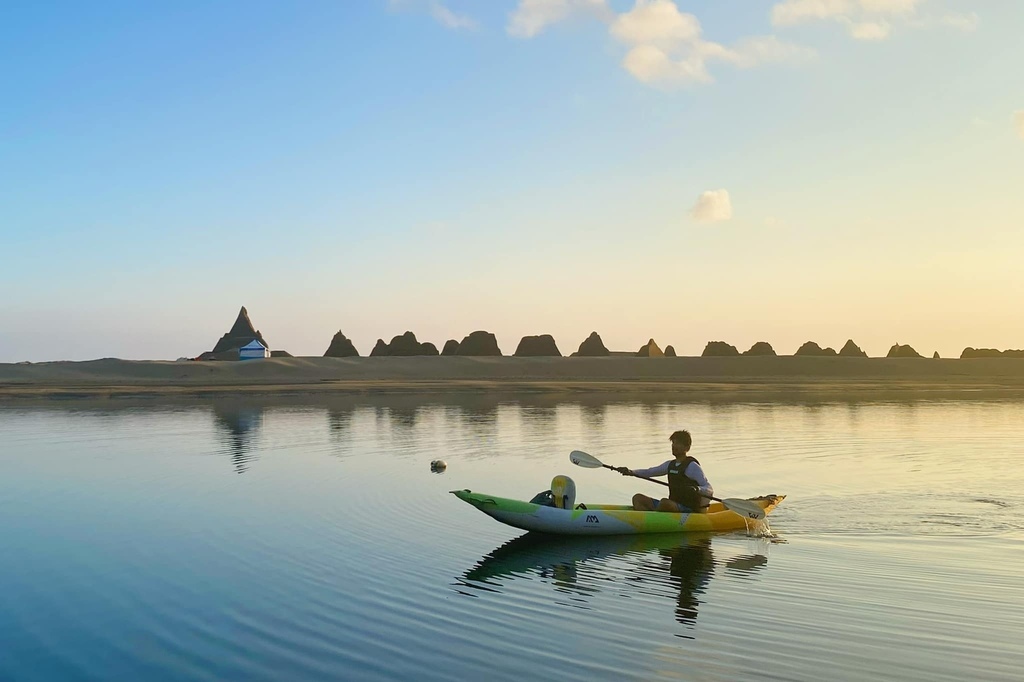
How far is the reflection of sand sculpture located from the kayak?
1010 centimetres

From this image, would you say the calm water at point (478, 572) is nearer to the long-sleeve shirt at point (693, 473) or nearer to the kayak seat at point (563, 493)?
the kayak seat at point (563, 493)

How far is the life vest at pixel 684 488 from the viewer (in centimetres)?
1552

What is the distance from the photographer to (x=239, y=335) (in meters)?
113

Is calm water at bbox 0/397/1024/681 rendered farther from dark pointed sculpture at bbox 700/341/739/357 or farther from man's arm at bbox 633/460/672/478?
dark pointed sculpture at bbox 700/341/739/357

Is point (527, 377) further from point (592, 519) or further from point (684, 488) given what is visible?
point (592, 519)

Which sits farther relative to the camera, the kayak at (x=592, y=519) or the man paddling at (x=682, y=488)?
the man paddling at (x=682, y=488)

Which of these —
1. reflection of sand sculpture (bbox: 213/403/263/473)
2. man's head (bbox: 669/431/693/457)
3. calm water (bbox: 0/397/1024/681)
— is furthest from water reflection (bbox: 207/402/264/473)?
man's head (bbox: 669/431/693/457)

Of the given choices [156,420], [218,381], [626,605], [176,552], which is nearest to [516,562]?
[626,605]

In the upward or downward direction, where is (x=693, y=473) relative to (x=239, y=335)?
downward

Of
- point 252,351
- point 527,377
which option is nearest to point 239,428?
point 527,377

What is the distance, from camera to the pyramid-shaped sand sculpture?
112 m

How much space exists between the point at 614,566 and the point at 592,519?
1980mm

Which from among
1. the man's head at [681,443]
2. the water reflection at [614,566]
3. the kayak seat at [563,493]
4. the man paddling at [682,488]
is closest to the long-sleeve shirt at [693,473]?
the man paddling at [682,488]

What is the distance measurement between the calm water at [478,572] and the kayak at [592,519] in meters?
0.29
